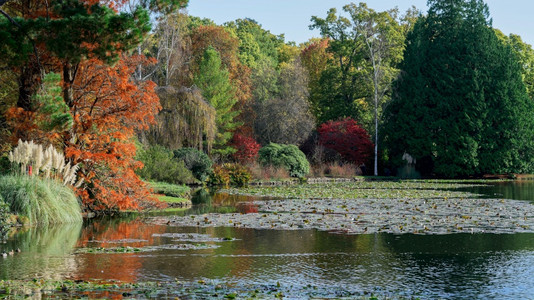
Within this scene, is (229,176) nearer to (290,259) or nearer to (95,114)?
(95,114)

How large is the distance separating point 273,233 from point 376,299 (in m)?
6.89

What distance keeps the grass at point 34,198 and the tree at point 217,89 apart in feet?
95.3

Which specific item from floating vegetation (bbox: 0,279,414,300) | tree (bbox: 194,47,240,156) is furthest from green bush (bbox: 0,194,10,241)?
tree (bbox: 194,47,240,156)

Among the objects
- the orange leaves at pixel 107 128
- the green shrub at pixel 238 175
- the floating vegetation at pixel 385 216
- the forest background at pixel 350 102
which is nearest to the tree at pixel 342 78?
the forest background at pixel 350 102

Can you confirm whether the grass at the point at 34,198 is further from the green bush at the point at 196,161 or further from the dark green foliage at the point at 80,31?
the green bush at the point at 196,161

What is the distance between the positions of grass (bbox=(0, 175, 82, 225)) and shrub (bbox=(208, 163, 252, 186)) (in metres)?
20.3

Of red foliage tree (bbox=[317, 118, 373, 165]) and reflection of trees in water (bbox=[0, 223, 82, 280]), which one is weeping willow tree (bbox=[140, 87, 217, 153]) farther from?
reflection of trees in water (bbox=[0, 223, 82, 280])

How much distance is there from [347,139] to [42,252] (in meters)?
37.6

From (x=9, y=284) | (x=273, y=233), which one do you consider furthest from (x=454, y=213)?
(x=9, y=284)

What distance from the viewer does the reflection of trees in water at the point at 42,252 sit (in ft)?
33.4

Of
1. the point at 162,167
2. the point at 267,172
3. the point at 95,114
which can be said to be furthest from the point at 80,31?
the point at 267,172

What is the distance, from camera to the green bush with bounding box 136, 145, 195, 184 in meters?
30.0

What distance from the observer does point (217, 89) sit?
46406mm

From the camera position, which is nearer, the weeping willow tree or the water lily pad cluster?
the water lily pad cluster
